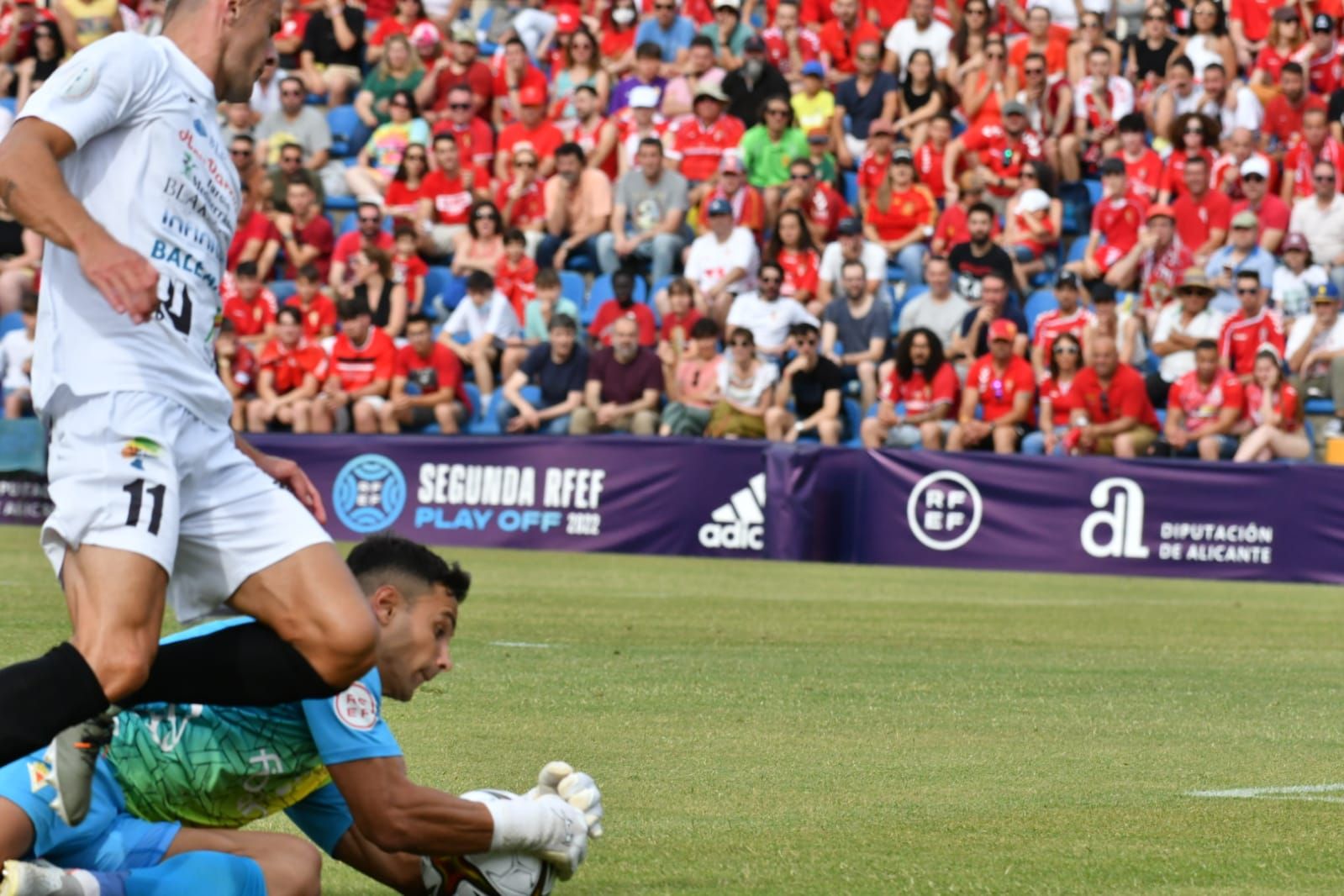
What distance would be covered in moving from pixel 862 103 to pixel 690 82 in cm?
193

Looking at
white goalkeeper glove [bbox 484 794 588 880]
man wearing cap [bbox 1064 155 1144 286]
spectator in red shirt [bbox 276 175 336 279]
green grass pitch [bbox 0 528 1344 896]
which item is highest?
man wearing cap [bbox 1064 155 1144 286]

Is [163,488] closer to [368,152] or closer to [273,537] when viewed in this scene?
[273,537]

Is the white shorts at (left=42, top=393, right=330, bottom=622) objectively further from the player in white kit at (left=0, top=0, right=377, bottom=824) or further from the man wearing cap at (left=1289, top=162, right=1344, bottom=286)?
the man wearing cap at (left=1289, top=162, right=1344, bottom=286)

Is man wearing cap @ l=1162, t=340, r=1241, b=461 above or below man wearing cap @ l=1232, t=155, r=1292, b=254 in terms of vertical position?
below

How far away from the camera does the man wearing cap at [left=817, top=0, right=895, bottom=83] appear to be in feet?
79.3

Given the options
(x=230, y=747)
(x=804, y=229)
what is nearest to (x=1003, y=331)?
(x=804, y=229)

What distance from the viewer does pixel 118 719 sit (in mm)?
4621

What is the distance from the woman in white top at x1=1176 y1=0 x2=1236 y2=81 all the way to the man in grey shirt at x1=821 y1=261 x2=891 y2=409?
4734 mm

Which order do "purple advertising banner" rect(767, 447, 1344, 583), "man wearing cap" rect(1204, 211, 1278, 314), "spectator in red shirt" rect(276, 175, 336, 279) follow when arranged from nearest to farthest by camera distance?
"purple advertising banner" rect(767, 447, 1344, 583)
"man wearing cap" rect(1204, 211, 1278, 314)
"spectator in red shirt" rect(276, 175, 336, 279)

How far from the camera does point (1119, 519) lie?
18250mm

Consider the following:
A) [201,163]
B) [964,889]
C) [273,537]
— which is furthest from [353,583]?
[964,889]

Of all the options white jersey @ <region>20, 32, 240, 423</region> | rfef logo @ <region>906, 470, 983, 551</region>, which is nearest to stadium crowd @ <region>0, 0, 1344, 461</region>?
rfef logo @ <region>906, 470, 983, 551</region>

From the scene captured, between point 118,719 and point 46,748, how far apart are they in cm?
23

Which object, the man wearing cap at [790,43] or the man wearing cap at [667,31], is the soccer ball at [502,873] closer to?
the man wearing cap at [667,31]
